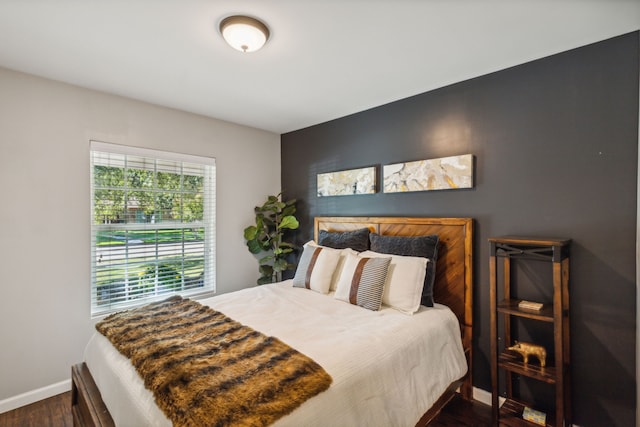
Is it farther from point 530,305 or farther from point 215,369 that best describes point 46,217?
point 530,305

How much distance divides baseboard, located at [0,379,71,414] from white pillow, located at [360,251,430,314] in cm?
273

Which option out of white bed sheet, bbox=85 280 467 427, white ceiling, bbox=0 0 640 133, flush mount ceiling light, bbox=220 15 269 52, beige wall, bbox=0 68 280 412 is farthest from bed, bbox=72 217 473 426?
flush mount ceiling light, bbox=220 15 269 52

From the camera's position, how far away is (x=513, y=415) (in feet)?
6.45

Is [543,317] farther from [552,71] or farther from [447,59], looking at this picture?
[447,59]

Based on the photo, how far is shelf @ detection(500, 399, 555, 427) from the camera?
6.19ft

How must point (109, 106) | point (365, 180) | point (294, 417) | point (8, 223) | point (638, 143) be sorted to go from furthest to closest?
point (365, 180) → point (109, 106) → point (8, 223) → point (638, 143) → point (294, 417)

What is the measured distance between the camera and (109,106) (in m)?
2.72

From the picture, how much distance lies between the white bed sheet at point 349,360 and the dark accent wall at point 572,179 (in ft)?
2.31

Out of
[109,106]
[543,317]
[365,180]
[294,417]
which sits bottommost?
[294,417]

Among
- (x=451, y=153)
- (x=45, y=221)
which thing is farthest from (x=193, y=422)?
(x=451, y=153)

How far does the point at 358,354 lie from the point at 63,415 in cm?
231

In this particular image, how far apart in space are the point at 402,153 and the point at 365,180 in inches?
18.3

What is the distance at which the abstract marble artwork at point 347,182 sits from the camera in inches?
121

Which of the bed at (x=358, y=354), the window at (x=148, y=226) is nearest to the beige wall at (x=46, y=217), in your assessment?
the window at (x=148, y=226)
